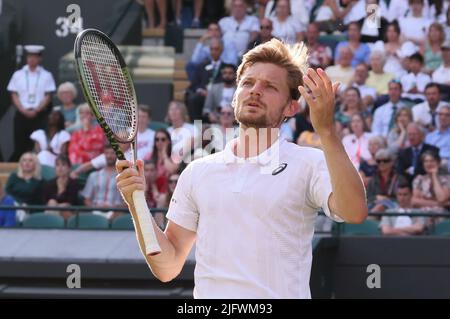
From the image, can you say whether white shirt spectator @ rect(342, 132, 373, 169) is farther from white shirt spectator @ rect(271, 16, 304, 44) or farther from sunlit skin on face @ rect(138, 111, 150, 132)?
white shirt spectator @ rect(271, 16, 304, 44)

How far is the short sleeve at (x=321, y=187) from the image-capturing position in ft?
13.5

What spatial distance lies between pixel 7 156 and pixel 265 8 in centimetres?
315

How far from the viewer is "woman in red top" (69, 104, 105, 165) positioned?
36.9ft

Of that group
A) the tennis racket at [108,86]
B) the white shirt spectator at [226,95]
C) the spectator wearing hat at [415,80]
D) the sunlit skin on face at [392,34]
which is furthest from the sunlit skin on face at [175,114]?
the tennis racket at [108,86]

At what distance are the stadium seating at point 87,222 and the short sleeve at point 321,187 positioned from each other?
6.18m

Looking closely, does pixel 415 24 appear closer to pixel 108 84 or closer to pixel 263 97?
pixel 108 84

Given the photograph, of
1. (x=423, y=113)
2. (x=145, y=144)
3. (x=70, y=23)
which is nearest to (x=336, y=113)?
(x=423, y=113)

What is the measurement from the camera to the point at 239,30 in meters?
12.7

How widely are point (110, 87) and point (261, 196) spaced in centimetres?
114

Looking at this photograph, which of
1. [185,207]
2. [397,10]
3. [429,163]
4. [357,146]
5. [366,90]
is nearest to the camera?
[185,207]
